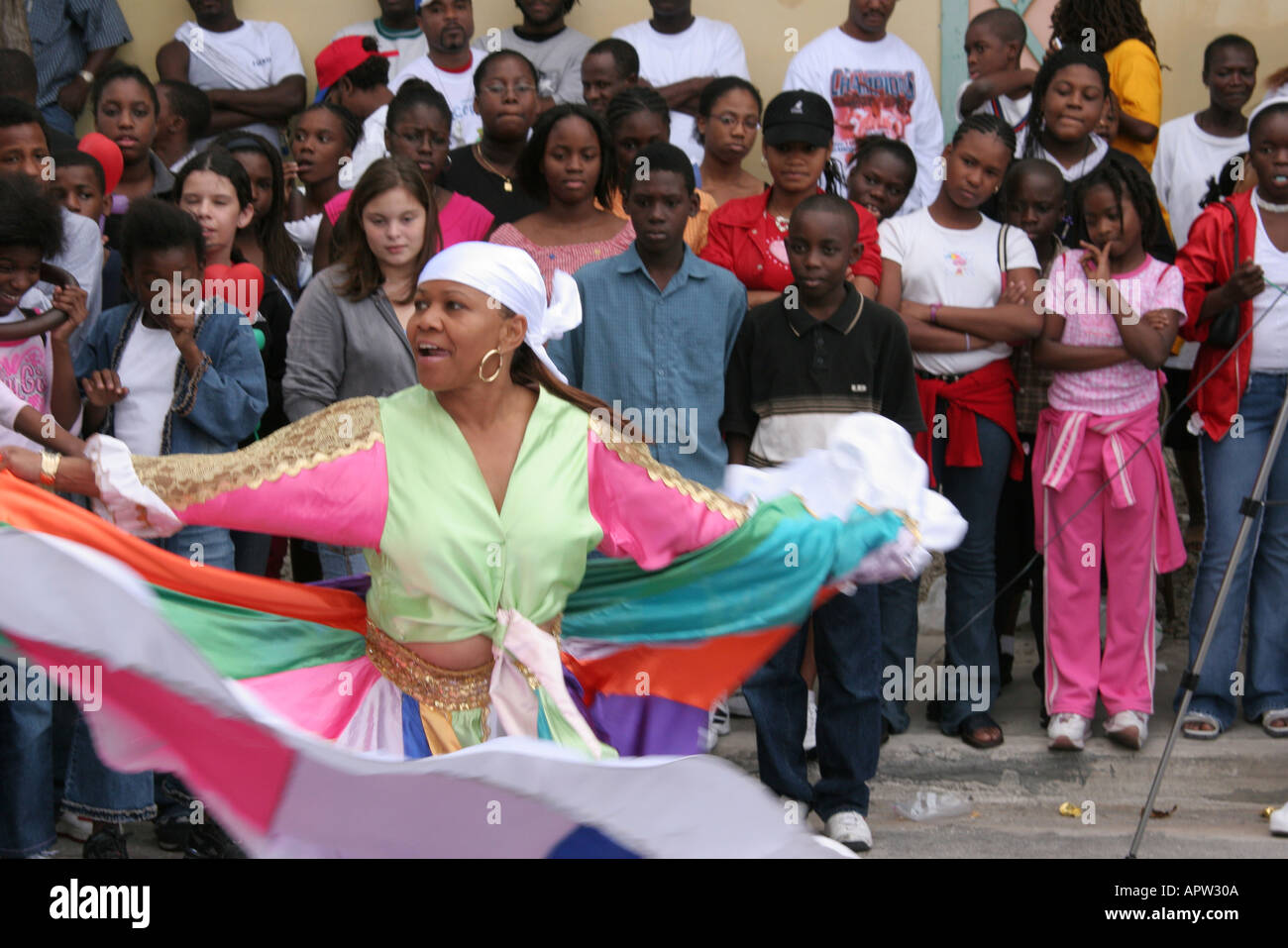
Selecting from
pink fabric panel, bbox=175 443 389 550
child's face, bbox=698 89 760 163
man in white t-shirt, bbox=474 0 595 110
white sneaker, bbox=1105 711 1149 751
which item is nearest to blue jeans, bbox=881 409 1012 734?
white sneaker, bbox=1105 711 1149 751

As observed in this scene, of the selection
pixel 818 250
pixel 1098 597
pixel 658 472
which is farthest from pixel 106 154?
pixel 1098 597

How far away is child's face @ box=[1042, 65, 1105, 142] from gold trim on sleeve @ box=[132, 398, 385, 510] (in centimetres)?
429

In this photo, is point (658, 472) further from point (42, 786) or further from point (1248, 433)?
point (1248, 433)

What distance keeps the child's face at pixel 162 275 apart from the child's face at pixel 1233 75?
17.6ft

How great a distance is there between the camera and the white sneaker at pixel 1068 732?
20.0ft

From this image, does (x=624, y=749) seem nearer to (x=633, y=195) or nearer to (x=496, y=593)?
(x=496, y=593)

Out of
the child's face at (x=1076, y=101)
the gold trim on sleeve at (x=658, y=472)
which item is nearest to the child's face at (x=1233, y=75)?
the child's face at (x=1076, y=101)

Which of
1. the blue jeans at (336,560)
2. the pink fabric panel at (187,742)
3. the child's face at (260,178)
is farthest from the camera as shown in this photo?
the child's face at (260,178)

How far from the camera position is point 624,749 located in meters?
4.09

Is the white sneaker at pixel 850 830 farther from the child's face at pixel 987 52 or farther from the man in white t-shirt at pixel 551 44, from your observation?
the child's face at pixel 987 52

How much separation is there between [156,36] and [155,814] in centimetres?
514

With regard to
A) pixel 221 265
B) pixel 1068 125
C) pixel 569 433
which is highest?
pixel 1068 125

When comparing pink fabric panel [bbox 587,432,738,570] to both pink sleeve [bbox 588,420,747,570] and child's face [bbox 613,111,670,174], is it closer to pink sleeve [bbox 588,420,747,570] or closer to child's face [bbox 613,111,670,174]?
pink sleeve [bbox 588,420,747,570]
